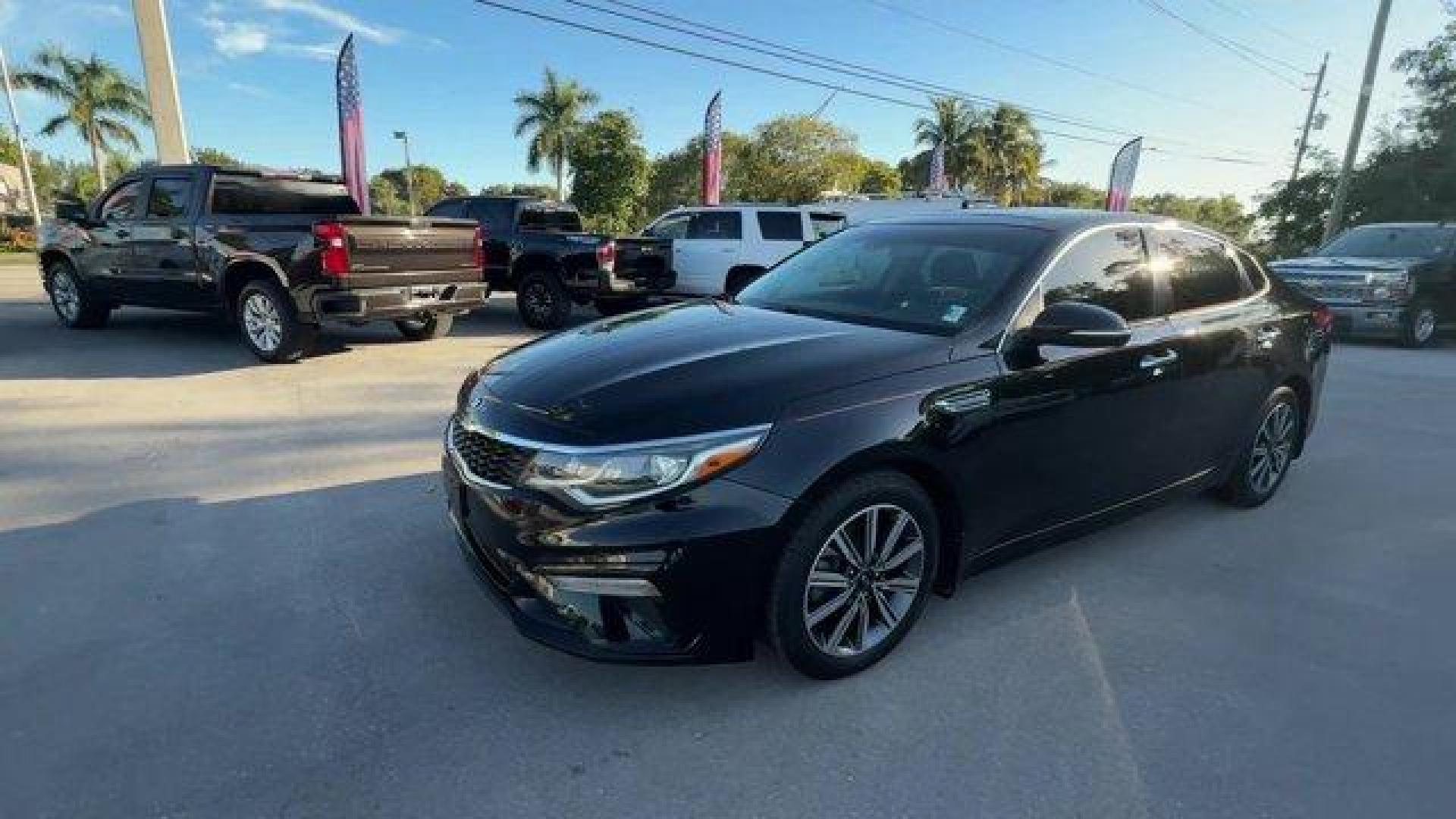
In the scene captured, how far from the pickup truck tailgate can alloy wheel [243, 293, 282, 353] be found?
2.78 feet

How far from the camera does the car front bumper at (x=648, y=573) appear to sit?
2461 mm

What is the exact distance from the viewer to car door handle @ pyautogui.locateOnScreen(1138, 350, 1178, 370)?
3.66m

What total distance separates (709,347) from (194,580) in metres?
2.47

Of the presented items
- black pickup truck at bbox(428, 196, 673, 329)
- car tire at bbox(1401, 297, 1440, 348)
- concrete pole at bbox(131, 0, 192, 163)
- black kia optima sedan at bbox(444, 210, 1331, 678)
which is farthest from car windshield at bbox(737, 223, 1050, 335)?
concrete pole at bbox(131, 0, 192, 163)

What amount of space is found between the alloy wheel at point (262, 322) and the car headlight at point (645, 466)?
6.70 metres

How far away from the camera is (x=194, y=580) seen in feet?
11.6

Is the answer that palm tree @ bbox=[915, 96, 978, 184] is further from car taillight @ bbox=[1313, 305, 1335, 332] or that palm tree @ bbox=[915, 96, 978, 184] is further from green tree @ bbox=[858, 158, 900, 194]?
car taillight @ bbox=[1313, 305, 1335, 332]

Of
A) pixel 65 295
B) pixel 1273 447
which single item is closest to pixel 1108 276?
pixel 1273 447

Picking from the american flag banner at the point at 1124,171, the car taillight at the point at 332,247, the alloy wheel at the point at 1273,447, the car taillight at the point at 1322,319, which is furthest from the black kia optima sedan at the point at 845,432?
the american flag banner at the point at 1124,171

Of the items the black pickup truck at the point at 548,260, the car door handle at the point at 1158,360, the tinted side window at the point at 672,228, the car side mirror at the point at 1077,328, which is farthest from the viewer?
the tinted side window at the point at 672,228

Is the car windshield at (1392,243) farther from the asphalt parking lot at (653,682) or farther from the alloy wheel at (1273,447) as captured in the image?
the alloy wheel at (1273,447)

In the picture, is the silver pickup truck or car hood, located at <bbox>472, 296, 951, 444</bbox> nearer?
car hood, located at <bbox>472, 296, 951, 444</bbox>

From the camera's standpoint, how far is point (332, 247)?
7707 millimetres

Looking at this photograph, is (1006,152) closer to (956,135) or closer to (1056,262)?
(956,135)
